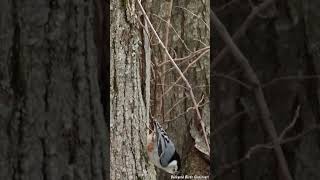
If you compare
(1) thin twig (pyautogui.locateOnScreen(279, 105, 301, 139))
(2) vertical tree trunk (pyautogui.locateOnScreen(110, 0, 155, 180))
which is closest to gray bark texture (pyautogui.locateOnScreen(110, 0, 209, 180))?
(2) vertical tree trunk (pyautogui.locateOnScreen(110, 0, 155, 180))

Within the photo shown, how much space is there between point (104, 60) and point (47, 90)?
0.26ft

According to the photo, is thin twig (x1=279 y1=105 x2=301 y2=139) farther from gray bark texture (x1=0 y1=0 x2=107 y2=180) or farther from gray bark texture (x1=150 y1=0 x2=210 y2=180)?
gray bark texture (x1=0 y1=0 x2=107 y2=180)

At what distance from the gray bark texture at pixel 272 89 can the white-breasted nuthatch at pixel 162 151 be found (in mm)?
54

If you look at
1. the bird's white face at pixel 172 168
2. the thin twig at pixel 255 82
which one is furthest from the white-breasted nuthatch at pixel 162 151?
the thin twig at pixel 255 82

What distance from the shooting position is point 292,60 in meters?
0.97

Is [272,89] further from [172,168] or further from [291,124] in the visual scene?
[172,168]

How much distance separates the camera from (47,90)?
889mm

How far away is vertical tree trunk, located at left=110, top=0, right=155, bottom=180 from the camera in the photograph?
94 cm

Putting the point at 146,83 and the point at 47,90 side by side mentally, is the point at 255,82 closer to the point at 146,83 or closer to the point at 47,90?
the point at 146,83

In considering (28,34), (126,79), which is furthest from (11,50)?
(126,79)

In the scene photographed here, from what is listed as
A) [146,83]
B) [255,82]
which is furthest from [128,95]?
[255,82]

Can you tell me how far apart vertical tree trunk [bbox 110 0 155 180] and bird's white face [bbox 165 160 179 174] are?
0.09ft

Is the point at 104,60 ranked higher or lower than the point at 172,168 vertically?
higher

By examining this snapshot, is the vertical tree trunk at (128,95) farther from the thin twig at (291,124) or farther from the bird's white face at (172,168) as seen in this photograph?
the thin twig at (291,124)
